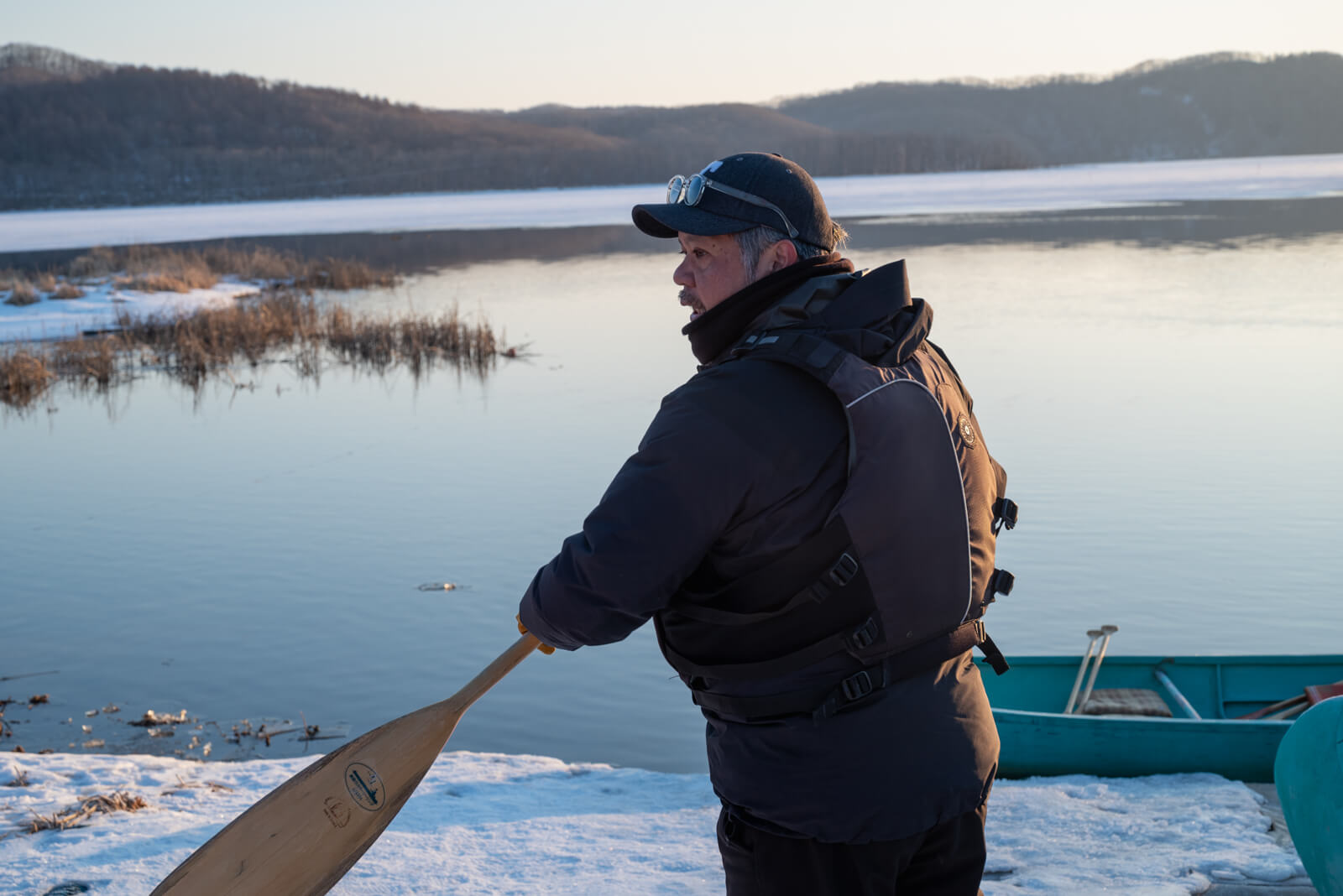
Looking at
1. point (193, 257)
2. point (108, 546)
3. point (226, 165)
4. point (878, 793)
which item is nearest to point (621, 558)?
point (878, 793)

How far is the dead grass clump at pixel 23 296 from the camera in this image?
60.3 ft

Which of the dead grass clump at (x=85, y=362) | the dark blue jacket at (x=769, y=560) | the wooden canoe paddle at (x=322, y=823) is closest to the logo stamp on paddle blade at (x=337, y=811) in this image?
the wooden canoe paddle at (x=322, y=823)

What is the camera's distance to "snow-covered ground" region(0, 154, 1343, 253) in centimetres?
4619

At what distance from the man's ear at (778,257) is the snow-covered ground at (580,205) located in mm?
40753

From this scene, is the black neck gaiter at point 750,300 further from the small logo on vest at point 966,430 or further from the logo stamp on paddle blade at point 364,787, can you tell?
the logo stamp on paddle blade at point 364,787

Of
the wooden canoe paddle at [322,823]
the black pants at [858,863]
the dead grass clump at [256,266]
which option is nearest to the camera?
the black pants at [858,863]

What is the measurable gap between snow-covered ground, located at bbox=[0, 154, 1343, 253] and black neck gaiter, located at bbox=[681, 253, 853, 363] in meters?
40.8

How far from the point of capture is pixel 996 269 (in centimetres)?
2225

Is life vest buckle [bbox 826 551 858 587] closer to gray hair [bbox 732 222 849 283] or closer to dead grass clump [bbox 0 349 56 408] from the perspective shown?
gray hair [bbox 732 222 849 283]

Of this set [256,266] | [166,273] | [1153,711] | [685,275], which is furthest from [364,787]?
[256,266]

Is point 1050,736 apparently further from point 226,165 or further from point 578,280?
point 226,165

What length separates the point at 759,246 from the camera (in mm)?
1834

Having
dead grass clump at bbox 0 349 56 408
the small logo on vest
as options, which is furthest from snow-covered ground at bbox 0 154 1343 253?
the small logo on vest

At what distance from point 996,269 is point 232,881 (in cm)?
2137
